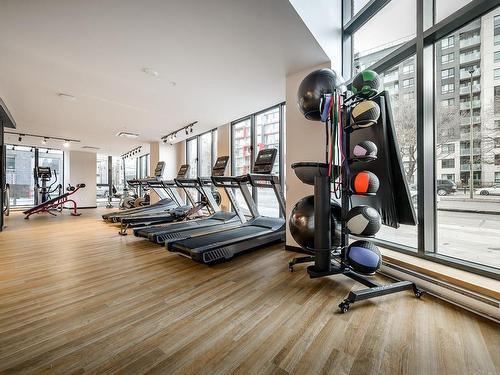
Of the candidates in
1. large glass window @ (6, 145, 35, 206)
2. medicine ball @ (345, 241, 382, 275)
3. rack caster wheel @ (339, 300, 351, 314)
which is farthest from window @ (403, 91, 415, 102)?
large glass window @ (6, 145, 35, 206)

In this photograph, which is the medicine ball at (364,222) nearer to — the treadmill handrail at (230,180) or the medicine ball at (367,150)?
the medicine ball at (367,150)

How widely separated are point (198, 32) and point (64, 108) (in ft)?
14.4

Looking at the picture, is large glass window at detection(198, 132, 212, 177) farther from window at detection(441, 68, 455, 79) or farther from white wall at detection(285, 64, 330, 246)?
window at detection(441, 68, 455, 79)

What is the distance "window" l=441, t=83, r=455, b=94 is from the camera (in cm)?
236

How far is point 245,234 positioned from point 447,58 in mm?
3221

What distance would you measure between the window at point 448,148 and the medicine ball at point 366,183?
94 cm

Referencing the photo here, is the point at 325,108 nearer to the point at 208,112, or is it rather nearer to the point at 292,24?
the point at 292,24

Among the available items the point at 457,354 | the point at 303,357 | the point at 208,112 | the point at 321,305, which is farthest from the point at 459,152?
the point at 208,112

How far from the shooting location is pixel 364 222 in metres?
2.07

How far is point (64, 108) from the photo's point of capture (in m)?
5.32

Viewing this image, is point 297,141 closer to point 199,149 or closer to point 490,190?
point 490,190

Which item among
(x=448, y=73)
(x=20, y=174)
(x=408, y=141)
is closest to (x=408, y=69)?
(x=448, y=73)

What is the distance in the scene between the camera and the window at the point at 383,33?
268cm

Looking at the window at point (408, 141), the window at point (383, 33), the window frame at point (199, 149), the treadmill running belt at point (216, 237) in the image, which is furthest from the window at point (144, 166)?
the window at point (408, 141)
